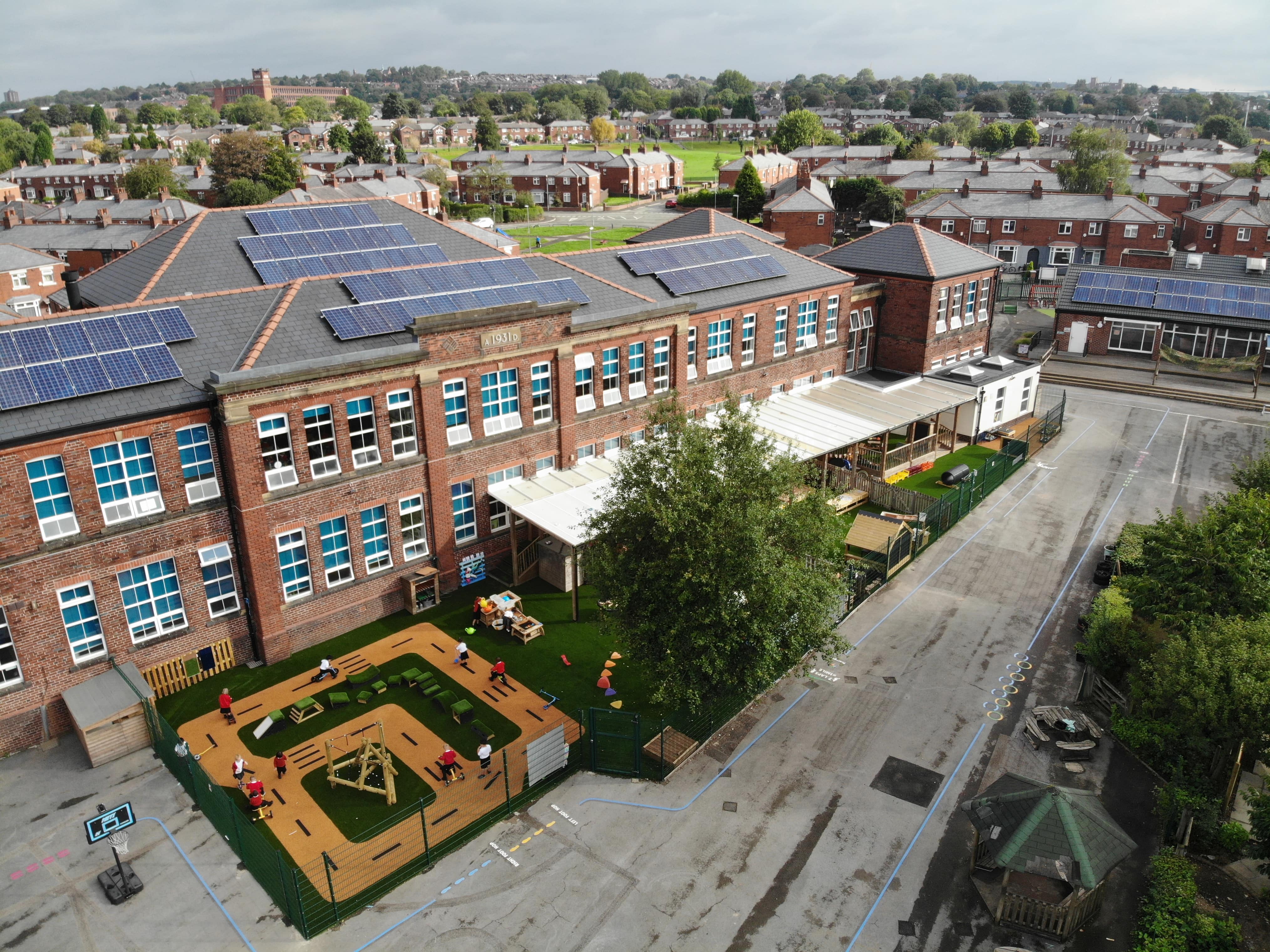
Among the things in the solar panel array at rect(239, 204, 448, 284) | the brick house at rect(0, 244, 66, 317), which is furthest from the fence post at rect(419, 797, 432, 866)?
the brick house at rect(0, 244, 66, 317)

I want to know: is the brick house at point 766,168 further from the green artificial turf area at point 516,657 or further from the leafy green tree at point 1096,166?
the green artificial turf area at point 516,657

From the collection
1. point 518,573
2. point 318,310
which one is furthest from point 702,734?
point 318,310

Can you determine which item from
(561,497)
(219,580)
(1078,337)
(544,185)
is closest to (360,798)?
(219,580)

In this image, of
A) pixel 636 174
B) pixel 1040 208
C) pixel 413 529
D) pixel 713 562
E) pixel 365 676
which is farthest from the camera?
pixel 636 174

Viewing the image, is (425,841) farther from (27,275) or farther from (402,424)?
(27,275)

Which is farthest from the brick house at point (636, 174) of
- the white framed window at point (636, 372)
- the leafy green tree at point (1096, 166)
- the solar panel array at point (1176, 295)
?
the white framed window at point (636, 372)

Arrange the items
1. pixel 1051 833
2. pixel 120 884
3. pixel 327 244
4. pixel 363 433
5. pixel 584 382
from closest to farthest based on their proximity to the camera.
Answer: pixel 1051 833
pixel 120 884
pixel 363 433
pixel 584 382
pixel 327 244

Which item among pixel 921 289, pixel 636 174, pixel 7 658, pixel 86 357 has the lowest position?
pixel 7 658
